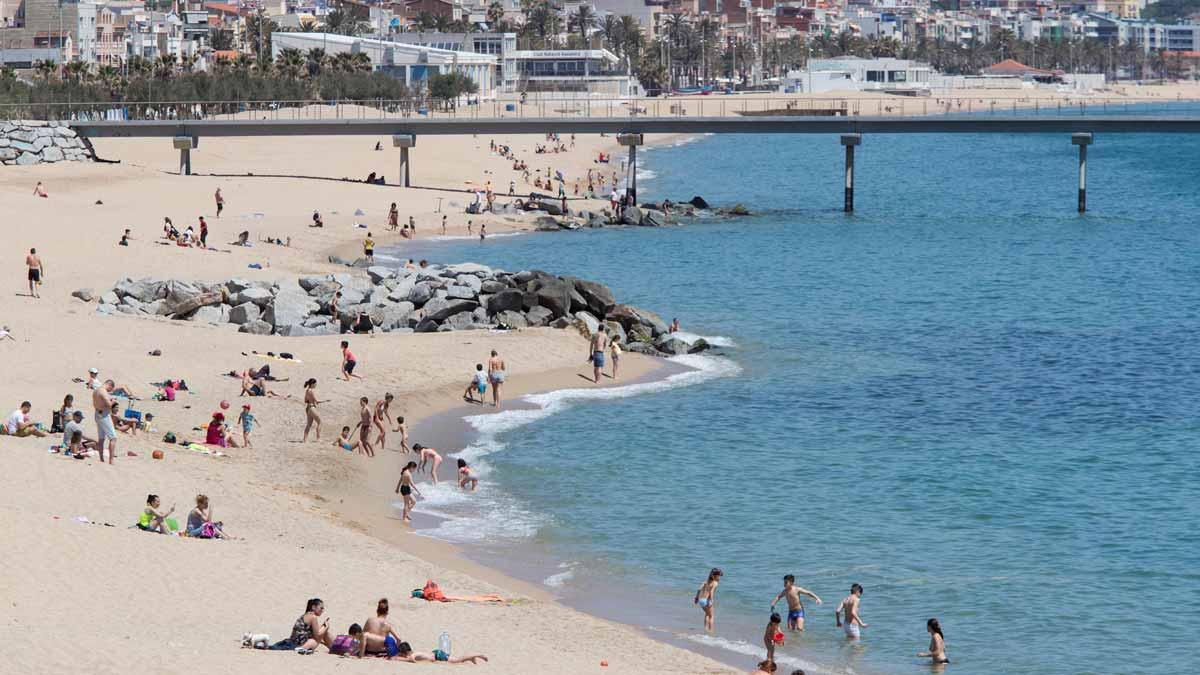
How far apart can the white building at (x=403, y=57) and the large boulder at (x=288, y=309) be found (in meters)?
110

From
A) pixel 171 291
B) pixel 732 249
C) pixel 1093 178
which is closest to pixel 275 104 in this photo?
pixel 732 249

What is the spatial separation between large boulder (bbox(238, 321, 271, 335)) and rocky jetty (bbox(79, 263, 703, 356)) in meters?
0.02

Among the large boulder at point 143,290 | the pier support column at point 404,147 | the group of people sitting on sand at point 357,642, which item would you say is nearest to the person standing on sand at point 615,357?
the large boulder at point 143,290

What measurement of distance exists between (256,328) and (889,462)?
16.3m

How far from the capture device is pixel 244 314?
40531mm

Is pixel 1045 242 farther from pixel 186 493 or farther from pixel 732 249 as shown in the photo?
pixel 186 493

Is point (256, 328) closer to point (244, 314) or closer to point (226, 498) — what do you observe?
point (244, 314)

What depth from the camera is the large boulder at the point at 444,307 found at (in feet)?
137

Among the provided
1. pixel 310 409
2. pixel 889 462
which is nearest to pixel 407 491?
pixel 310 409

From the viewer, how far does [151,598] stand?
20.4 m

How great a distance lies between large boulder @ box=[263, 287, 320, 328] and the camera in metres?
40.5

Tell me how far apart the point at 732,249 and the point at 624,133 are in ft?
55.4

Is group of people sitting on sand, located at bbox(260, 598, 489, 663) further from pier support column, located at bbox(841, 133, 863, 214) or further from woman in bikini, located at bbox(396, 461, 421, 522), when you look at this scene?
pier support column, located at bbox(841, 133, 863, 214)

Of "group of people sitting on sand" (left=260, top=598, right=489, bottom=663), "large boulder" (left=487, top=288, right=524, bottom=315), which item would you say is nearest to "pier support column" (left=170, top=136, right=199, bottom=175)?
"large boulder" (left=487, top=288, right=524, bottom=315)
